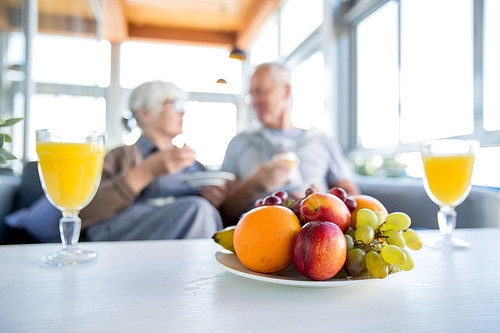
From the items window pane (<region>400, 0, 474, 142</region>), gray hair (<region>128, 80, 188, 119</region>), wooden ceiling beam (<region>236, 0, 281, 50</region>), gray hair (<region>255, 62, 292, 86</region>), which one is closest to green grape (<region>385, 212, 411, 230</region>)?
gray hair (<region>128, 80, 188, 119</region>)

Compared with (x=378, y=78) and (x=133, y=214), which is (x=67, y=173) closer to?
(x=133, y=214)

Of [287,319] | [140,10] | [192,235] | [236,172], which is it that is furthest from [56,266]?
[140,10]

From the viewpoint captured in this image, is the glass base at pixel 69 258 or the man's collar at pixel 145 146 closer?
the glass base at pixel 69 258

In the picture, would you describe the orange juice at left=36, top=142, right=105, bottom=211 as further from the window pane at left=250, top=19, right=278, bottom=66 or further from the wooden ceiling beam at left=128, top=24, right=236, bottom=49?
the wooden ceiling beam at left=128, top=24, right=236, bottom=49

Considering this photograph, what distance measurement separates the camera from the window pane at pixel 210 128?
304 inches

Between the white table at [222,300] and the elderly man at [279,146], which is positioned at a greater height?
the elderly man at [279,146]

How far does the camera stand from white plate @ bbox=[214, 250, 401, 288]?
0.40 m

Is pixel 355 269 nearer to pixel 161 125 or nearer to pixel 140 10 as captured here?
pixel 161 125

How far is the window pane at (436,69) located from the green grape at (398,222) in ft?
6.13

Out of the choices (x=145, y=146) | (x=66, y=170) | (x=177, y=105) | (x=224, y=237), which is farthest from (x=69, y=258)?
(x=177, y=105)

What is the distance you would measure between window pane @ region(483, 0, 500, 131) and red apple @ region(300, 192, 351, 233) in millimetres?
1814

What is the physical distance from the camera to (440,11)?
7.86ft

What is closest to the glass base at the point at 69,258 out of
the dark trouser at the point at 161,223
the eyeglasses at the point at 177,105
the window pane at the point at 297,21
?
the dark trouser at the point at 161,223

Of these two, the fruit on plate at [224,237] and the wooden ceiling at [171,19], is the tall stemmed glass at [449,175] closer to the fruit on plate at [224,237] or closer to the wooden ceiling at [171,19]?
the fruit on plate at [224,237]
